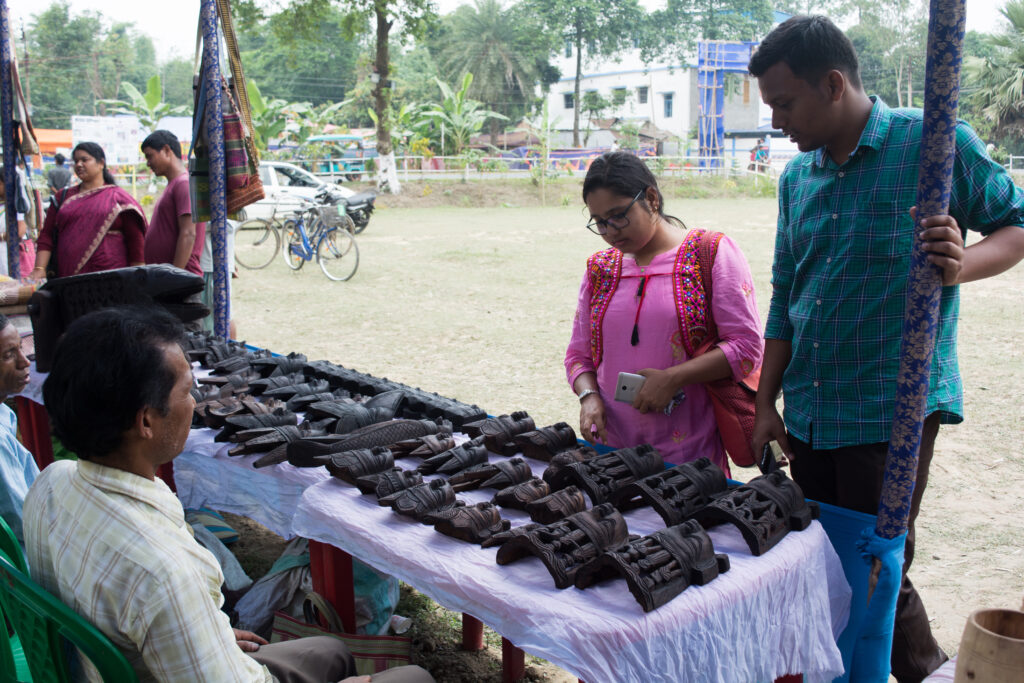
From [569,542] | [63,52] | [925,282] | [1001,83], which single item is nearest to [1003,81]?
[1001,83]

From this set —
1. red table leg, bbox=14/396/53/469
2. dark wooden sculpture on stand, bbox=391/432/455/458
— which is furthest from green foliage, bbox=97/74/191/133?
dark wooden sculpture on stand, bbox=391/432/455/458

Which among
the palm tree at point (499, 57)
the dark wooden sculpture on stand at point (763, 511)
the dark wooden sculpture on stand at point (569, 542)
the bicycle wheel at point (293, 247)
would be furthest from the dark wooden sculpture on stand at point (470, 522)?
the palm tree at point (499, 57)

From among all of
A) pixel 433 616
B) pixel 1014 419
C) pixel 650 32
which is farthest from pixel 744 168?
pixel 433 616

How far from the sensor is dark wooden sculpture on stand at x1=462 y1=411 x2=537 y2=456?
256 centimetres

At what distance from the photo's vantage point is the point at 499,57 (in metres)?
45.5

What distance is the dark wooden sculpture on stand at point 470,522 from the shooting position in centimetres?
193

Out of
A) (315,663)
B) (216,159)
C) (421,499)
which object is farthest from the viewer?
(216,159)

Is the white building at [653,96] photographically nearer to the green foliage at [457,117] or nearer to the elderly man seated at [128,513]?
the green foliage at [457,117]

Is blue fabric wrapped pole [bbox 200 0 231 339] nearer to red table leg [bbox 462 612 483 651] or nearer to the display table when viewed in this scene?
red table leg [bbox 462 612 483 651]

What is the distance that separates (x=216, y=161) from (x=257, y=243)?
33.9 ft

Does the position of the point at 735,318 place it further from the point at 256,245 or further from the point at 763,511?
the point at 256,245

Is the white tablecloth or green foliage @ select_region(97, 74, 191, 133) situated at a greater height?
green foliage @ select_region(97, 74, 191, 133)

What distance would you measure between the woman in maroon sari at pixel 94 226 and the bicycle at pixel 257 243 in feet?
25.0

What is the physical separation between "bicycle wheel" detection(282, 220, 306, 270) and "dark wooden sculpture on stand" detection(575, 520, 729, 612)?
1152cm
